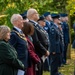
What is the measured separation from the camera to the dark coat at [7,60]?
622 centimetres

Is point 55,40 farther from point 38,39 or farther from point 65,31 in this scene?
point 65,31

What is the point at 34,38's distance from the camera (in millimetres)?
7992

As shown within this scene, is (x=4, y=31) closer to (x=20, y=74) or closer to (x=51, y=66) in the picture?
(x=20, y=74)

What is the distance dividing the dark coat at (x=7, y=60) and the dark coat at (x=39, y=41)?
160 centimetres

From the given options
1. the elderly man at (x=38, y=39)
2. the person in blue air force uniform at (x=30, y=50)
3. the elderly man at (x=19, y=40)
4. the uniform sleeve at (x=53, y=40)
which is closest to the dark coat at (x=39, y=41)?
the elderly man at (x=38, y=39)

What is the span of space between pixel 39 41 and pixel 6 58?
1988mm

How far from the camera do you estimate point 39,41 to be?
8.12m

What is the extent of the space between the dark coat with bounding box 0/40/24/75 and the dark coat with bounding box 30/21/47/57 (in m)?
1.60

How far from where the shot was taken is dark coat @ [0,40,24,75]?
20.4ft

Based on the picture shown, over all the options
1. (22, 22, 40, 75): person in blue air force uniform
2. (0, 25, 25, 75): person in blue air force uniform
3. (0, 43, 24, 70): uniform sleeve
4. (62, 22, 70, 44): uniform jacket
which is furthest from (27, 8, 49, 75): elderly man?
(62, 22, 70, 44): uniform jacket

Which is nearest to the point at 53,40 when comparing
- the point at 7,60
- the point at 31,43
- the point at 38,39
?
the point at 38,39

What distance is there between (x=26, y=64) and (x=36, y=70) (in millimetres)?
840

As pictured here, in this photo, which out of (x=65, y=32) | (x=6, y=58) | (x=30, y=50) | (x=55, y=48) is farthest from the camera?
(x=65, y=32)

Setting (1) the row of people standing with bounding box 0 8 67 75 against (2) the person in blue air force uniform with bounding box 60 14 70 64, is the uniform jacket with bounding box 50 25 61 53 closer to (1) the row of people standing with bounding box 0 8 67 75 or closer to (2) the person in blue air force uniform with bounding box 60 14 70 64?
(1) the row of people standing with bounding box 0 8 67 75
